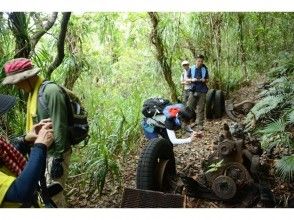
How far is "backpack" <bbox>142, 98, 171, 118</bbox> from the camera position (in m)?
2.72

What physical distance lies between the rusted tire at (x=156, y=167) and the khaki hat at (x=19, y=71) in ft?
2.90

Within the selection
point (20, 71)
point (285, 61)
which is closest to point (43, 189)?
point (20, 71)

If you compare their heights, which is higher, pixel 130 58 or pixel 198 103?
pixel 130 58

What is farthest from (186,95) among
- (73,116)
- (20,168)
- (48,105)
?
(20,168)

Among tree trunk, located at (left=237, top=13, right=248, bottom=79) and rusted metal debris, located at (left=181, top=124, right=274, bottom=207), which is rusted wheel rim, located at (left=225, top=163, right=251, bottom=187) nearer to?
rusted metal debris, located at (left=181, top=124, right=274, bottom=207)

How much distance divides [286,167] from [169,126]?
0.81m

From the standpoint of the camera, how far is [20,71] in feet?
7.45

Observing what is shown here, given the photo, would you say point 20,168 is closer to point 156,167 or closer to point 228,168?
point 156,167

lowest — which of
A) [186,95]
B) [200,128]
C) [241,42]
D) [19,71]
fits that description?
[200,128]

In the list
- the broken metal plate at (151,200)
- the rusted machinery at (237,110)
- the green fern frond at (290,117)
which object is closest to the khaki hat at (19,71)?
the broken metal plate at (151,200)

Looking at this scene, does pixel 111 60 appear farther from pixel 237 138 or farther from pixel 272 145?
Result: pixel 272 145

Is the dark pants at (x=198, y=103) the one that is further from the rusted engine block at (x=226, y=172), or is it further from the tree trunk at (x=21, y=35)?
the tree trunk at (x=21, y=35)

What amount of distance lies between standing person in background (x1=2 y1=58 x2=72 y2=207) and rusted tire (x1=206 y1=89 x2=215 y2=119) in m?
1.12

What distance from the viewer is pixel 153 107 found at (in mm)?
2730
